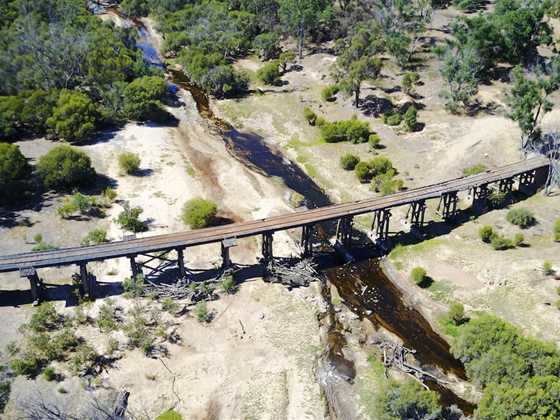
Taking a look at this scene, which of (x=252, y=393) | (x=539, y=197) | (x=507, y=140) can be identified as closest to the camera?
(x=252, y=393)

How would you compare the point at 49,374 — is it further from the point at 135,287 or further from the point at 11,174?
the point at 11,174

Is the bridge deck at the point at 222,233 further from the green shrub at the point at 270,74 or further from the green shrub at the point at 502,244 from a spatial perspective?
the green shrub at the point at 270,74

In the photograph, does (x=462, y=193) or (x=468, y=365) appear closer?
(x=468, y=365)

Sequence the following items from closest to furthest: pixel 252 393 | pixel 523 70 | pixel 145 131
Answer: pixel 252 393 < pixel 145 131 < pixel 523 70

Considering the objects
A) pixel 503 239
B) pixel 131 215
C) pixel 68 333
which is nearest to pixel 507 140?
pixel 503 239

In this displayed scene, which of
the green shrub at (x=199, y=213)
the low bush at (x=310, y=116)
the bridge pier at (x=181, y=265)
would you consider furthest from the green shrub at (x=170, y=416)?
the low bush at (x=310, y=116)

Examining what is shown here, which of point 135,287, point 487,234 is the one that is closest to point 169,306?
point 135,287

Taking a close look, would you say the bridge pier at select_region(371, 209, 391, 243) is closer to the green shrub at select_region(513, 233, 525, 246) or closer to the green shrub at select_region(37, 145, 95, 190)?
the green shrub at select_region(513, 233, 525, 246)

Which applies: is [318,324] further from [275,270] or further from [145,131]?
[145,131]
